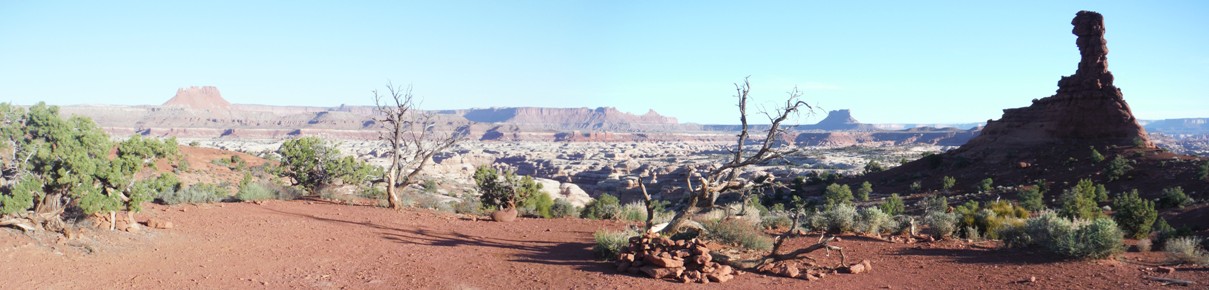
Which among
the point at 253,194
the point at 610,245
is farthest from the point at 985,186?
the point at 253,194

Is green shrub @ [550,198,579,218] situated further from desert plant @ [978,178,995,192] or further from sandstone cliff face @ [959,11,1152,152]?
sandstone cliff face @ [959,11,1152,152]

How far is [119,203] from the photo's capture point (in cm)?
1155

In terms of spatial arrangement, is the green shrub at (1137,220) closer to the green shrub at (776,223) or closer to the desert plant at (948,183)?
the green shrub at (776,223)

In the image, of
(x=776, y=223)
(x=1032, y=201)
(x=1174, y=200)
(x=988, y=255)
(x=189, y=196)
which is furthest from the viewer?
(x=1032, y=201)

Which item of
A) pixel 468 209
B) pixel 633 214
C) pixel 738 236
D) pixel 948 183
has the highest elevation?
pixel 738 236

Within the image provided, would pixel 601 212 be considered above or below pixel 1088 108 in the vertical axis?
below

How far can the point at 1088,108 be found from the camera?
41094 millimetres

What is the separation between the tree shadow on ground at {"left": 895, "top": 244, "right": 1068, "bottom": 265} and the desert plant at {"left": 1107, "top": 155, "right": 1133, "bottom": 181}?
93.8 ft

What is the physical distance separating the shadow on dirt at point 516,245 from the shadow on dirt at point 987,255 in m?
5.11

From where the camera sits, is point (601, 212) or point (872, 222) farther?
point (601, 212)

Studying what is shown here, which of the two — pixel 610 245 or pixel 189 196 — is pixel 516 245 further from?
pixel 189 196

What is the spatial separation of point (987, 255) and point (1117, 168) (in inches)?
1168

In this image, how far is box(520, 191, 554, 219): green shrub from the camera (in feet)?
58.9

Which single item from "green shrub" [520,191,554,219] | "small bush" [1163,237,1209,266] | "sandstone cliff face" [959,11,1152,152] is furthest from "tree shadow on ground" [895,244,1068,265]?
"sandstone cliff face" [959,11,1152,152]
